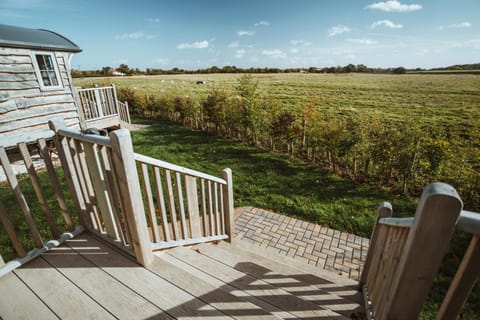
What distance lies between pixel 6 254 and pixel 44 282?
227 cm

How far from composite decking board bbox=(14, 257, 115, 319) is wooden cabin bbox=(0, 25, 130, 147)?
4.94 metres

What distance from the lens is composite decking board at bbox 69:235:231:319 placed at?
1731mm

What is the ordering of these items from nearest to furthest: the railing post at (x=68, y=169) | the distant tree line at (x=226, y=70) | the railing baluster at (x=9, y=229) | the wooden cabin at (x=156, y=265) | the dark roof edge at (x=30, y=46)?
the wooden cabin at (x=156, y=265), the railing baluster at (x=9, y=229), the railing post at (x=68, y=169), the dark roof edge at (x=30, y=46), the distant tree line at (x=226, y=70)

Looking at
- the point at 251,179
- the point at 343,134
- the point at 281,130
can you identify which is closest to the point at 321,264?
the point at 251,179

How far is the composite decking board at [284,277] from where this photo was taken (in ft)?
6.70

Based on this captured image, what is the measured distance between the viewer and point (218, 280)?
2111 millimetres

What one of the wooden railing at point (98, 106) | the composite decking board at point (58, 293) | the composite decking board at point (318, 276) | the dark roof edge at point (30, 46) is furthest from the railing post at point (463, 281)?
the wooden railing at point (98, 106)

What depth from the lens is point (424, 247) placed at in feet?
3.43

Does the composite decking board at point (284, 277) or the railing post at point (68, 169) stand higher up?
the railing post at point (68, 169)

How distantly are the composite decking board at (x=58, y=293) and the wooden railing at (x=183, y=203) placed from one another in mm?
697

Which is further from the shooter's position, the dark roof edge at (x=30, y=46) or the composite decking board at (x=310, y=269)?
the dark roof edge at (x=30, y=46)

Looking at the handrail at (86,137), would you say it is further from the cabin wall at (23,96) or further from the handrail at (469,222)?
the cabin wall at (23,96)

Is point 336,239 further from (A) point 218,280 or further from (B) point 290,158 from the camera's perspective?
(B) point 290,158

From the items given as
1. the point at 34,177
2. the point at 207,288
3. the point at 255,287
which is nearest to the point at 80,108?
the point at 34,177
